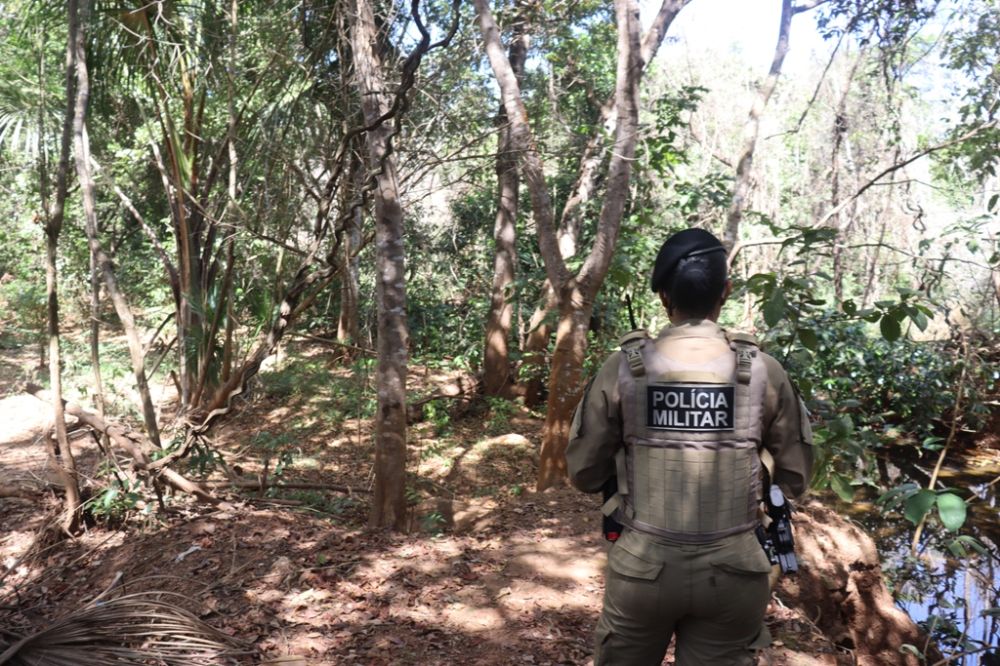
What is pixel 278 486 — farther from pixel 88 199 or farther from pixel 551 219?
pixel 551 219

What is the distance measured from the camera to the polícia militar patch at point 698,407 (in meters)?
2.06

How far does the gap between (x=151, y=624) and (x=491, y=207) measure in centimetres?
1040

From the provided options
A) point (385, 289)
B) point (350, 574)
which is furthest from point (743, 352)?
point (385, 289)

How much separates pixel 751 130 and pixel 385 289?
4.70 metres

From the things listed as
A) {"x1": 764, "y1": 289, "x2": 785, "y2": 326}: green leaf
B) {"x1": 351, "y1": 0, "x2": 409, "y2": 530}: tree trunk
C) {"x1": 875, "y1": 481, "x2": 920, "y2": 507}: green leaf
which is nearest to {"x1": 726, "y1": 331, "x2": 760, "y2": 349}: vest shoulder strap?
{"x1": 875, "y1": 481, "x2": 920, "y2": 507}: green leaf

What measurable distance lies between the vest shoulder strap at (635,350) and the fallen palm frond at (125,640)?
226 cm

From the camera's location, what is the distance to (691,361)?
2090mm

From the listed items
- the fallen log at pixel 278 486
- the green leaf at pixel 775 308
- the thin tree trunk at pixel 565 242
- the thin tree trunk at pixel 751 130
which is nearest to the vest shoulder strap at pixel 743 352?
the green leaf at pixel 775 308

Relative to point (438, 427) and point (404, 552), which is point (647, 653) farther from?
point (438, 427)

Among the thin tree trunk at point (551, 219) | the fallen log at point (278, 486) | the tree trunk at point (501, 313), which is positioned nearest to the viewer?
the thin tree trunk at point (551, 219)

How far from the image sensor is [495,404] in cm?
1026

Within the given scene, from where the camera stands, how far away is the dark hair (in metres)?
2.11

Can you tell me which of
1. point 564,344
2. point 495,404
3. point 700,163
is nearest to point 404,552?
point 564,344

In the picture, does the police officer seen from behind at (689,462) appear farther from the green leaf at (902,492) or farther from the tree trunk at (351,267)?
the tree trunk at (351,267)
